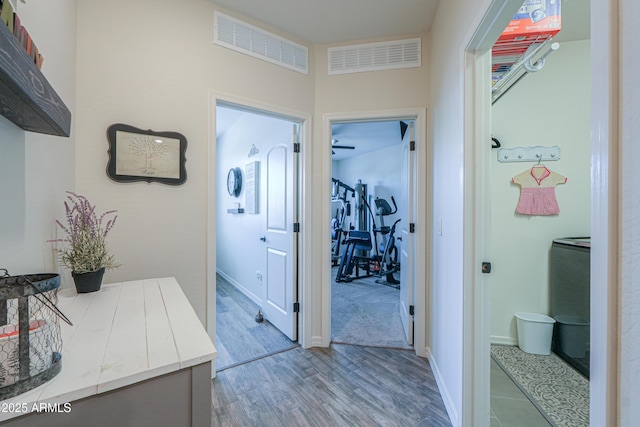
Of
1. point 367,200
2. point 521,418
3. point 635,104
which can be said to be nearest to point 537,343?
point 521,418

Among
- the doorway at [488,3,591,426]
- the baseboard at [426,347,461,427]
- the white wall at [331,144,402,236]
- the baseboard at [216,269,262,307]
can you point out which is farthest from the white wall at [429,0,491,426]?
the white wall at [331,144,402,236]

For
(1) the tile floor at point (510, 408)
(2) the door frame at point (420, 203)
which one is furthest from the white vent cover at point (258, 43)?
(1) the tile floor at point (510, 408)

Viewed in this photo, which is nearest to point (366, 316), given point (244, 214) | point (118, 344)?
point (244, 214)

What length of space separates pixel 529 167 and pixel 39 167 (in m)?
3.32

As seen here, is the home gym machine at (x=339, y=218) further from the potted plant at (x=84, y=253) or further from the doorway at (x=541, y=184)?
the potted plant at (x=84, y=253)

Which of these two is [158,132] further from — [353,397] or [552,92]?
[552,92]

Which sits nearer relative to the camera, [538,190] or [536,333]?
[536,333]

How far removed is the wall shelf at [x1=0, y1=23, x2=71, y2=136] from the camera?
0.57m

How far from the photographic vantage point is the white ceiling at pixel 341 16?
6.45 feet

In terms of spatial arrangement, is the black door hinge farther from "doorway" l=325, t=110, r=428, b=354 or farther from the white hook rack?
the white hook rack

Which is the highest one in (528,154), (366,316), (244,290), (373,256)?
(528,154)

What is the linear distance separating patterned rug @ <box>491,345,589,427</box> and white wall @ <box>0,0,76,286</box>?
2691 mm

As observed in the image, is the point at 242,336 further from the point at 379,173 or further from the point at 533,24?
the point at 379,173

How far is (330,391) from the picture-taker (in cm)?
182
